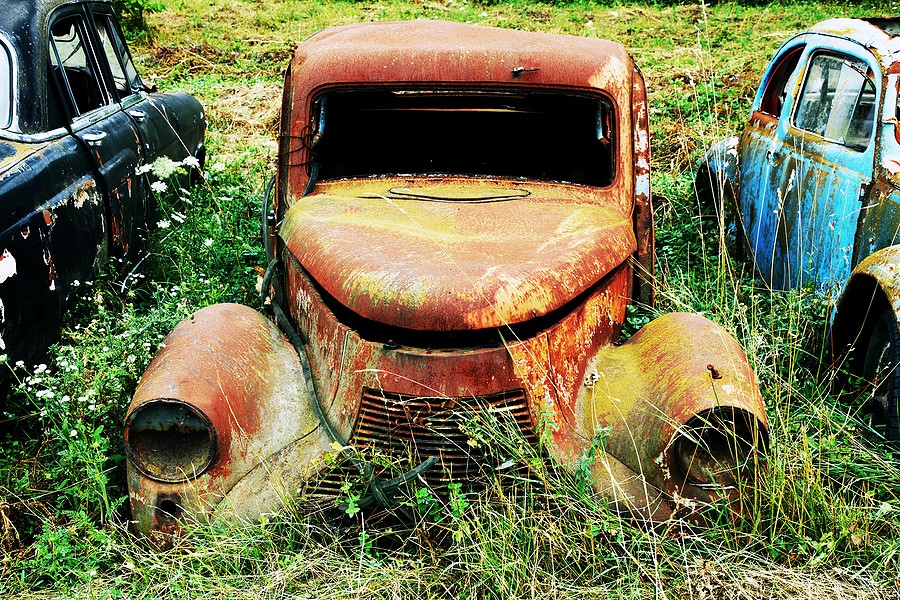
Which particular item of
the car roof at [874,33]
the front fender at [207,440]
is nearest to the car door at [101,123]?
the front fender at [207,440]

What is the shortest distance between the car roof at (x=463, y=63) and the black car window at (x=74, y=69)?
4.66 ft

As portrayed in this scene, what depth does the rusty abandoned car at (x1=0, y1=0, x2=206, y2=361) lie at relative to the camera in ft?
11.7

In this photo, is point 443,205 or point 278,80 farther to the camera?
point 278,80

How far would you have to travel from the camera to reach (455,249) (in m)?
2.93

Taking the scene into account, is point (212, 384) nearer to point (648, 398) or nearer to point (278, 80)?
point (648, 398)

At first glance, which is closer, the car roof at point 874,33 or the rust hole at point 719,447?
the rust hole at point 719,447

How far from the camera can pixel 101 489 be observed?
2979 mm

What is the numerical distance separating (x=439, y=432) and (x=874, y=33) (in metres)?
3.30

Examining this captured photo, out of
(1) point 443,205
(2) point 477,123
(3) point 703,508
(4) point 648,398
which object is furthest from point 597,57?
(3) point 703,508

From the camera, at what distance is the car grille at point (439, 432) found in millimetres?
2650

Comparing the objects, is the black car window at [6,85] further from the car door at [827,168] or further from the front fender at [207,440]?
the car door at [827,168]

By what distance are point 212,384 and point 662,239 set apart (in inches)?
144

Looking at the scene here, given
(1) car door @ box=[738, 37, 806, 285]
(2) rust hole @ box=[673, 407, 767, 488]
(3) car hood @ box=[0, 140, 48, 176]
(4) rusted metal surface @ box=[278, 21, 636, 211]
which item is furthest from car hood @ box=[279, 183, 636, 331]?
(1) car door @ box=[738, 37, 806, 285]

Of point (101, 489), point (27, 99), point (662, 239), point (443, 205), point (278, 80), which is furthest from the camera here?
point (278, 80)
